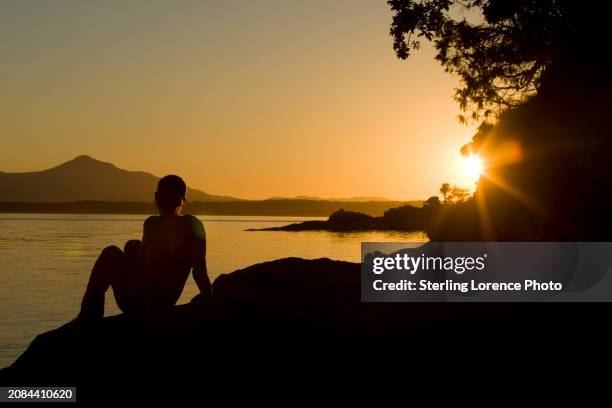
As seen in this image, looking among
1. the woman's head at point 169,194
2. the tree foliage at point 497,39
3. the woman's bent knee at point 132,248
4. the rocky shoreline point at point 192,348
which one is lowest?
the rocky shoreline point at point 192,348

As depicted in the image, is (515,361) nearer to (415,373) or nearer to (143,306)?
(415,373)

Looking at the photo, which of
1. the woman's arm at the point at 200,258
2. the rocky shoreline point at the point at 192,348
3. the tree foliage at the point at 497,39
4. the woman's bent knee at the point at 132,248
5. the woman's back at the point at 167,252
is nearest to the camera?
the rocky shoreline point at the point at 192,348

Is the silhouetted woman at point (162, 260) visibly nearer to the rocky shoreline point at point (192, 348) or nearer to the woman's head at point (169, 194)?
the woman's head at point (169, 194)

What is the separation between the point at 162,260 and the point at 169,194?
2.26ft

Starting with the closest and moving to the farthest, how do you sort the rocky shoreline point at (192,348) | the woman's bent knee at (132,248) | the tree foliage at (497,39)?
the rocky shoreline point at (192,348), the woman's bent knee at (132,248), the tree foliage at (497,39)

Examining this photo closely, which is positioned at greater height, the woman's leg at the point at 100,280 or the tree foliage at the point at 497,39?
the tree foliage at the point at 497,39

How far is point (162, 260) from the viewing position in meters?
7.16

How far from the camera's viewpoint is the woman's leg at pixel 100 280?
7181mm

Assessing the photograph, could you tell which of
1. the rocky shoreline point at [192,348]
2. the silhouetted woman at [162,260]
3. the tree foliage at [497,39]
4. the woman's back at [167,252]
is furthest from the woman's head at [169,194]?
the tree foliage at [497,39]

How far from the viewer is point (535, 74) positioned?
2283 cm

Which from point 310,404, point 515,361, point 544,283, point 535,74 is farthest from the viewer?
point 535,74

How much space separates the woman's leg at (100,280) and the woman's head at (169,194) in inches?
29.4

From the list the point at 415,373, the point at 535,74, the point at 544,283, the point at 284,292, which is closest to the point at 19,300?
the point at 284,292

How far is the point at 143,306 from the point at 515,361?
428 cm
